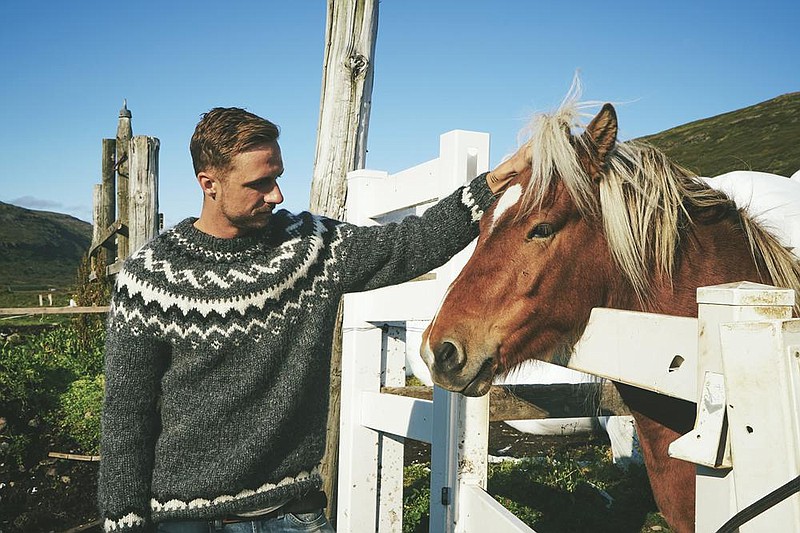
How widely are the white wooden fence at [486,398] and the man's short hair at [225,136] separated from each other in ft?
2.82

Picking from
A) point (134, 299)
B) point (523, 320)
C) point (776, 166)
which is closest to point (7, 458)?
point (134, 299)

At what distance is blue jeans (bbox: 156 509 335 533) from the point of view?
214 cm

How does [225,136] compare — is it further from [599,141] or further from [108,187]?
[108,187]

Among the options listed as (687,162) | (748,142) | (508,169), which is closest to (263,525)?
(508,169)

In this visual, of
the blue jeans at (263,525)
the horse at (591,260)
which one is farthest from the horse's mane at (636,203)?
the blue jeans at (263,525)

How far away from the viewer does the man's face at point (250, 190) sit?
217 cm

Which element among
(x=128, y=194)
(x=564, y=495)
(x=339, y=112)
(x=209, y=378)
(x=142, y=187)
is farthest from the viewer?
(x=128, y=194)

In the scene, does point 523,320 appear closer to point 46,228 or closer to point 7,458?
point 7,458

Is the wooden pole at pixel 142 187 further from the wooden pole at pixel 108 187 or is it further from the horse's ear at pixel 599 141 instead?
the horse's ear at pixel 599 141

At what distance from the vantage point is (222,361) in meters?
2.17

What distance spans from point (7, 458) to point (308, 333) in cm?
463

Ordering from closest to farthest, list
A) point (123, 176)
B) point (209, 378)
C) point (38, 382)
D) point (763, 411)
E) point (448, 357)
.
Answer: point (763, 411), point (448, 357), point (209, 378), point (123, 176), point (38, 382)

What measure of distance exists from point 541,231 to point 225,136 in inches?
43.4

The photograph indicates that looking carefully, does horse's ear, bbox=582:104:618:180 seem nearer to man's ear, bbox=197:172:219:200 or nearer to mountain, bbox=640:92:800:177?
man's ear, bbox=197:172:219:200
